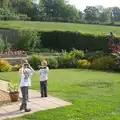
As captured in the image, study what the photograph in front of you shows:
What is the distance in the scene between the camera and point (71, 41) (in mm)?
31406

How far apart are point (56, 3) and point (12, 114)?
347ft

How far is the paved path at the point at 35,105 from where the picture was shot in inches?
412

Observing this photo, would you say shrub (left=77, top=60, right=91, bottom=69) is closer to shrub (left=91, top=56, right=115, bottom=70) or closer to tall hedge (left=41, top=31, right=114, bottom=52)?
shrub (left=91, top=56, right=115, bottom=70)

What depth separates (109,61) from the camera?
23641mm

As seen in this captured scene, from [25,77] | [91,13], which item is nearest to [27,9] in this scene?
[91,13]

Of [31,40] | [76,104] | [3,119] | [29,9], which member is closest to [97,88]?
[76,104]

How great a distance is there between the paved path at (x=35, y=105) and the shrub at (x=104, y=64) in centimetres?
1109

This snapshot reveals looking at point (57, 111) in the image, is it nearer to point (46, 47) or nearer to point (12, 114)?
point (12, 114)

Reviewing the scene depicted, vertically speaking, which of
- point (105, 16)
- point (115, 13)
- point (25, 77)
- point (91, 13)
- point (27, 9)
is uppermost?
point (27, 9)

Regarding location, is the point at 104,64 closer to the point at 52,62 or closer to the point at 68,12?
the point at 52,62

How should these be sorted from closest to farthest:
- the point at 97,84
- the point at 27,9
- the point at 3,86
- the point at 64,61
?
the point at 3,86, the point at 97,84, the point at 64,61, the point at 27,9

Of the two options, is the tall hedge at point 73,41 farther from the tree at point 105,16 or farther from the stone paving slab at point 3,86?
the tree at point 105,16

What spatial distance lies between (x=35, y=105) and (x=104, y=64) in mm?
12695

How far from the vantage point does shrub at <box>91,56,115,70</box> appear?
2348cm
